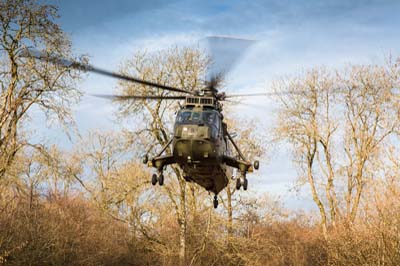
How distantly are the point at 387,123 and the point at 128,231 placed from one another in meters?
17.5

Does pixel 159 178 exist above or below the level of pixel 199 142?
below

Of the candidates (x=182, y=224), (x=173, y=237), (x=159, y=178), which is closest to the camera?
(x=159, y=178)

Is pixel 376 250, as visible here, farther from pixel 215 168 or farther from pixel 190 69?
pixel 190 69

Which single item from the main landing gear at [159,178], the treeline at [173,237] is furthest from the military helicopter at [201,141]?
the treeline at [173,237]

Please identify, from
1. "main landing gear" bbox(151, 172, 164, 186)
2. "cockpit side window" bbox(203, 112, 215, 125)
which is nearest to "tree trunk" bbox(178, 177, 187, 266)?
"main landing gear" bbox(151, 172, 164, 186)

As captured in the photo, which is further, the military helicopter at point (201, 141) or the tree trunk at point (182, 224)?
the tree trunk at point (182, 224)

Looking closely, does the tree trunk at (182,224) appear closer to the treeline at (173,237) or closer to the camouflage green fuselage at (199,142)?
the treeline at (173,237)

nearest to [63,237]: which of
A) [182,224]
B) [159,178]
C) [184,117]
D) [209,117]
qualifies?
[182,224]

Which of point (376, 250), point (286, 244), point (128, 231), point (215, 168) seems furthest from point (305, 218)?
point (215, 168)

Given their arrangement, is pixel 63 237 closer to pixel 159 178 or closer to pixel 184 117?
pixel 159 178

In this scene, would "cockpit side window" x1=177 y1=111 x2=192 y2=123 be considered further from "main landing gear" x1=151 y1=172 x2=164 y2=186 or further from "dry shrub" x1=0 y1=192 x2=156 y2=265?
"dry shrub" x1=0 y1=192 x2=156 y2=265

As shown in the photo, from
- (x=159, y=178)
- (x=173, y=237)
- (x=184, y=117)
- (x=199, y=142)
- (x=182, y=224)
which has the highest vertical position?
(x=184, y=117)

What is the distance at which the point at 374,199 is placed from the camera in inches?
619

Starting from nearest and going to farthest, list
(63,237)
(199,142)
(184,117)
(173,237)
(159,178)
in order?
(199,142)
(184,117)
(159,178)
(63,237)
(173,237)
